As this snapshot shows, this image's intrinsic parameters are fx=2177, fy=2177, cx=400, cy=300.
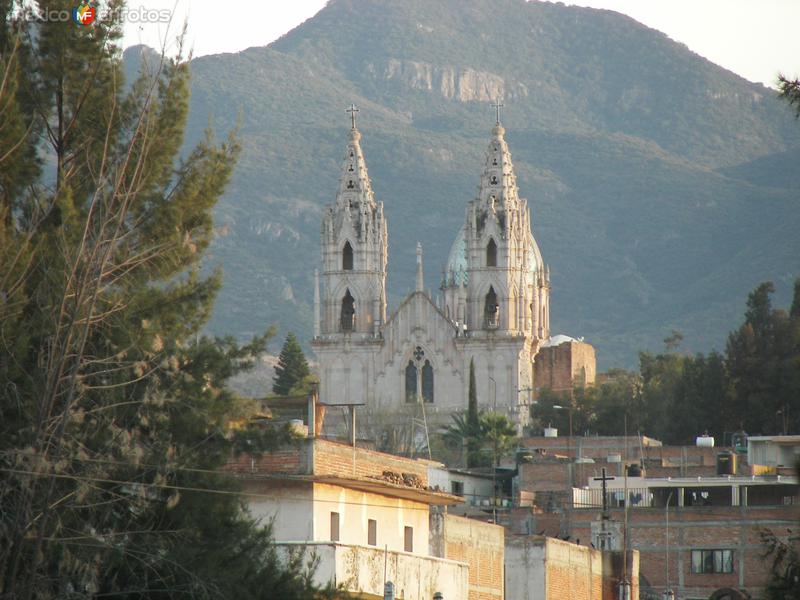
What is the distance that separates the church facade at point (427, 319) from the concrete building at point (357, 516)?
244ft

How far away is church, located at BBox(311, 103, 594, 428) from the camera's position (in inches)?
4562

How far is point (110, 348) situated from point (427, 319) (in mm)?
94852

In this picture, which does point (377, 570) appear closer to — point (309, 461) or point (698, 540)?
point (309, 461)

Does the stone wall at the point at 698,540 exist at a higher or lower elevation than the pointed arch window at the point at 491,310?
lower

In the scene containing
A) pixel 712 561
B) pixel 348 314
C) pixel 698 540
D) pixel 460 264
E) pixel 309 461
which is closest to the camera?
pixel 309 461

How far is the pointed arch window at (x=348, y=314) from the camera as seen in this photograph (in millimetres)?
119625

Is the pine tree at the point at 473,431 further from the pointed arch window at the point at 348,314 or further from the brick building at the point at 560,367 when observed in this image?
the brick building at the point at 560,367

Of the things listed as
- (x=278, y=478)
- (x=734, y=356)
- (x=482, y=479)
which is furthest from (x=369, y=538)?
(x=734, y=356)

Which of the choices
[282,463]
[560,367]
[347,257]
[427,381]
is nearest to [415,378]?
[427,381]

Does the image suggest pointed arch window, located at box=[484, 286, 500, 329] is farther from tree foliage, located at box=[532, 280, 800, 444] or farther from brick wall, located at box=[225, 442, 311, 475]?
brick wall, located at box=[225, 442, 311, 475]

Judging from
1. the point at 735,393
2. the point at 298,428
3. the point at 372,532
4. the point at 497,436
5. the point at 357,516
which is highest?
the point at 735,393

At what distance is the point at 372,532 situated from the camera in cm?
3512

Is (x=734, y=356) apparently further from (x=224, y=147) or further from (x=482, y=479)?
(x=224, y=147)

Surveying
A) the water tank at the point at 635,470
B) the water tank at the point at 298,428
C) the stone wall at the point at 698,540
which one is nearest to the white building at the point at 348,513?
the water tank at the point at 298,428
